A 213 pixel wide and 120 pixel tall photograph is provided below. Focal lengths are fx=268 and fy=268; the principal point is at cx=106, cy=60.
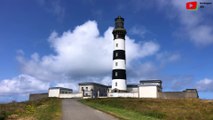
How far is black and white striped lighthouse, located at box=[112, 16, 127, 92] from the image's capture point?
2518 inches

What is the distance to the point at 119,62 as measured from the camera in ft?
212

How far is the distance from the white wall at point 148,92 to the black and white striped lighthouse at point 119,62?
398cm

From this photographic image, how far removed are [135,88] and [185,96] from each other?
16.1m

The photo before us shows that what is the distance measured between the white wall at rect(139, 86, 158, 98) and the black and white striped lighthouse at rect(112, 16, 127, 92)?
3.98 m

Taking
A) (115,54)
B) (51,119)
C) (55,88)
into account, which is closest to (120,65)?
(115,54)

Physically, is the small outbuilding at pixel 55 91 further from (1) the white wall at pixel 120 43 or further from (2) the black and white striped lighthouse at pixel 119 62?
(1) the white wall at pixel 120 43

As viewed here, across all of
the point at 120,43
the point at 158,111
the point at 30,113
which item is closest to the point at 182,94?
the point at 120,43

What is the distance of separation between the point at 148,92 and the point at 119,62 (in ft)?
32.7

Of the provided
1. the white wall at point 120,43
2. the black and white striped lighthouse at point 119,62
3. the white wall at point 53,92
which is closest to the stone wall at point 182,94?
the black and white striped lighthouse at point 119,62

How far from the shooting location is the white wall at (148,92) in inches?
2488

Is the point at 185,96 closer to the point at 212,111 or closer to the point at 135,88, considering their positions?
the point at 135,88

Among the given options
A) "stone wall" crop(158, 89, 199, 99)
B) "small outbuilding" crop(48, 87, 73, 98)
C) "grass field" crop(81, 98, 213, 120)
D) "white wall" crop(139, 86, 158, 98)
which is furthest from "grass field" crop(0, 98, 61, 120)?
"small outbuilding" crop(48, 87, 73, 98)

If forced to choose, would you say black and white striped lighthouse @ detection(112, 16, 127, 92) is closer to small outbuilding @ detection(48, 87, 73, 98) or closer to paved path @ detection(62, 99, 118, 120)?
small outbuilding @ detection(48, 87, 73, 98)

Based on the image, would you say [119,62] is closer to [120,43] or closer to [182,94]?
[120,43]
